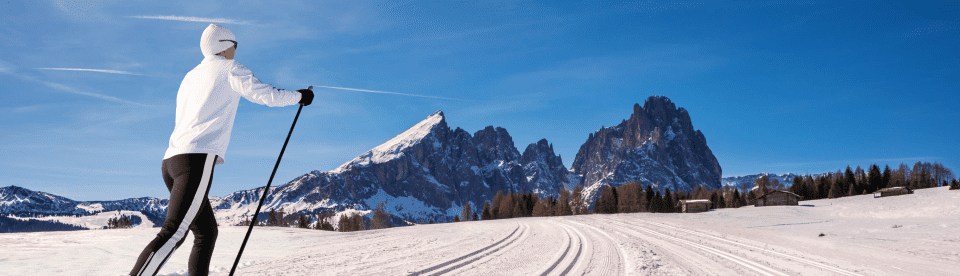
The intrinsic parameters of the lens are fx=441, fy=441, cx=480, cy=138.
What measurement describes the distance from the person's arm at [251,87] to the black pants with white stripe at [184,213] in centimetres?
54

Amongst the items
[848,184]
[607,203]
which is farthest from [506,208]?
[848,184]

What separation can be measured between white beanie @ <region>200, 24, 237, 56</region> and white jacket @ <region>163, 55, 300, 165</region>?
0.11 m

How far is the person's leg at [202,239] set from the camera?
11.2 ft

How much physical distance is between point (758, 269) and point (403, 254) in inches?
208

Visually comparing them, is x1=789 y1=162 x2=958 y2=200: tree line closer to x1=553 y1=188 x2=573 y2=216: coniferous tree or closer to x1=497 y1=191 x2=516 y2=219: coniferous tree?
x1=553 y1=188 x2=573 y2=216: coniferous tree

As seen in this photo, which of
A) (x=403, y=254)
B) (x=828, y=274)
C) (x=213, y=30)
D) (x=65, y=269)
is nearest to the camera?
(x=213, y=30)

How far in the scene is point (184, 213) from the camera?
3.20m

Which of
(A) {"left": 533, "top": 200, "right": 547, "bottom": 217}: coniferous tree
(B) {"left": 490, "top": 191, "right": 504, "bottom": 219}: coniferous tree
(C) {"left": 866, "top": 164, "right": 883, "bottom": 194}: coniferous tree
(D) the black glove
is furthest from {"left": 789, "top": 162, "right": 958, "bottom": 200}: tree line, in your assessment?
(D) the black glove

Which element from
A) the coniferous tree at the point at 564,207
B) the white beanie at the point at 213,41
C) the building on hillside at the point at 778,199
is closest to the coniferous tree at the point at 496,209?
the coniferous tree at the point at 564,207

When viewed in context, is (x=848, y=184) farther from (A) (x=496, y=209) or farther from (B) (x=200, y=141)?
(B) (x=200, y=141)

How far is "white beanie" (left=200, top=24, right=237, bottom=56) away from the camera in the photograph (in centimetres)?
357

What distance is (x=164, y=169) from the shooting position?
3.38 meters

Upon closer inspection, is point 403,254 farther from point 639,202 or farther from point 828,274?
point 639,202

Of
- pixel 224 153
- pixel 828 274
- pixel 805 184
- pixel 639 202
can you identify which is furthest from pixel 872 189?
pixel 224 153
